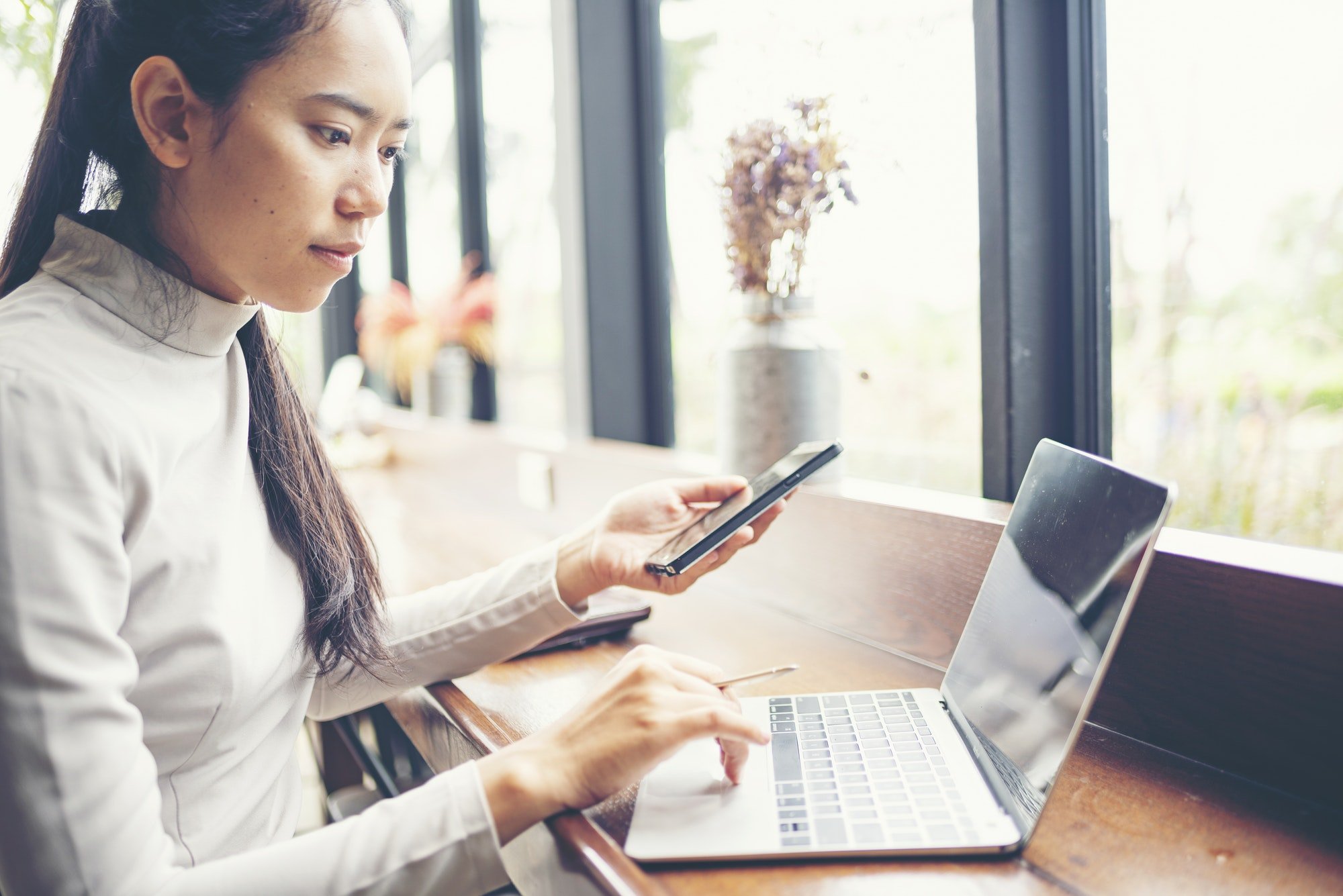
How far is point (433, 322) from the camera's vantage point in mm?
2998

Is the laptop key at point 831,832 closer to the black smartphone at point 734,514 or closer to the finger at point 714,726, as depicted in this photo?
the finger at point 714,726

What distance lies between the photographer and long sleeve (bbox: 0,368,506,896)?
0.56 metres

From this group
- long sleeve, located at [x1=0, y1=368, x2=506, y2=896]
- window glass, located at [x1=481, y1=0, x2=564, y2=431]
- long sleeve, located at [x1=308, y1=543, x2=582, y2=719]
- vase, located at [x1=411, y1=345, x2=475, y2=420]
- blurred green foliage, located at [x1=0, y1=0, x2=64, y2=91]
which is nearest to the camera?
long sleeve, located at [x1=0, y1=368, x2=506, y2=896]

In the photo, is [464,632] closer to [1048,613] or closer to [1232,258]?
[1048,613]

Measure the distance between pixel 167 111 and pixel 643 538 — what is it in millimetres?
597

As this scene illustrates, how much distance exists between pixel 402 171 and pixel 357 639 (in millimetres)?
3337

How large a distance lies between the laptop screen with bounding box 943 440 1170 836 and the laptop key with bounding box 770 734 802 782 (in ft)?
0.45

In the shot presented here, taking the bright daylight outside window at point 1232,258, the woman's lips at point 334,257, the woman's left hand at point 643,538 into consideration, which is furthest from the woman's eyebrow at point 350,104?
the bright daylight outside window at point 1232,258

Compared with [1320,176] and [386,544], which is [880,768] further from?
[386,544]

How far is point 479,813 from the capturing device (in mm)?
641

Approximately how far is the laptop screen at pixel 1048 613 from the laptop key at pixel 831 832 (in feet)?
0.38

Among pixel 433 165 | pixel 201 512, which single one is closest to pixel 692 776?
pixel 201 512

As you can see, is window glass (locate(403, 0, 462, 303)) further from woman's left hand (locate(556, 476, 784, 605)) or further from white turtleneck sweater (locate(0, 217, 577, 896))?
white turtleneck sweater (locate(0, 217, 577, 896))

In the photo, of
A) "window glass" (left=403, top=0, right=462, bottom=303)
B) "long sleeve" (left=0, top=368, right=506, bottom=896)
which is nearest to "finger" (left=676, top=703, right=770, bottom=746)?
"long sleeve" (left=0, top=368, right=506, bottom=896)
